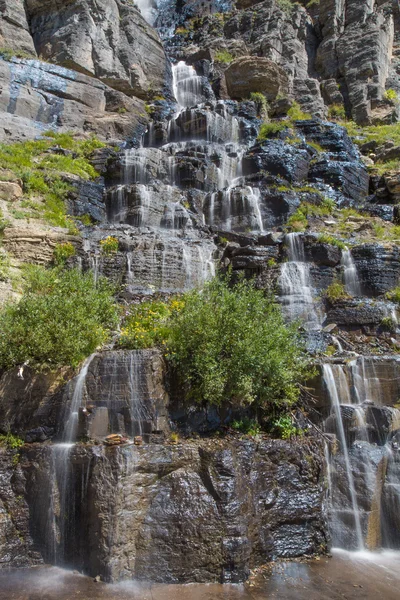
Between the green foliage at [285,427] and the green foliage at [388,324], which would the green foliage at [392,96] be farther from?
the green foliage at [285,427]

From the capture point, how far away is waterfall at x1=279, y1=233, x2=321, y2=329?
43.3 feet

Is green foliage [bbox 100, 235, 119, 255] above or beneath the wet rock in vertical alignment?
above

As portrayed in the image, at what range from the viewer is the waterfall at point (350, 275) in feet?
47.0

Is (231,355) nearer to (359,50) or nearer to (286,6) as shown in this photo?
(359,50)

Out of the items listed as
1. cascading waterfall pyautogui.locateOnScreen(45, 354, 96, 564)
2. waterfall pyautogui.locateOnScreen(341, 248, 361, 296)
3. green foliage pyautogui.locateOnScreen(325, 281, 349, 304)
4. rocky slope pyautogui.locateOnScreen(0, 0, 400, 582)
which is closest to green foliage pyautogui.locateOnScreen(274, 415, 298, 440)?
rocky slope pyautogui.locateOnScreen(0, 0, 400, 582)

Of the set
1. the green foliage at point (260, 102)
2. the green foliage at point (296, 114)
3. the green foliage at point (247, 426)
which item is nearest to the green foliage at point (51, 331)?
the green foliage at point (247, 426)

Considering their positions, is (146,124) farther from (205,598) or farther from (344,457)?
(205,598)

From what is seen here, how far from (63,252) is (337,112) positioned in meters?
23.4

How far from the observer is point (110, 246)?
14.5 m

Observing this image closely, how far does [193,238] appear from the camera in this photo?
1628 cm

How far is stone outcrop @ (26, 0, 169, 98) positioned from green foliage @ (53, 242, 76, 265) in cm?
1625

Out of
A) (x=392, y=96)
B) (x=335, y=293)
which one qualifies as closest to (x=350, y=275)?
(x=335, y=293)

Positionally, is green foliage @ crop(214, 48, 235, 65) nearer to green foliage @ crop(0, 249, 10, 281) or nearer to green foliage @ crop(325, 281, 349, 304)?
green foliage @ crop(325, 281, 349, 304)

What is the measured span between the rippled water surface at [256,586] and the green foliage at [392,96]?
2951 cm
